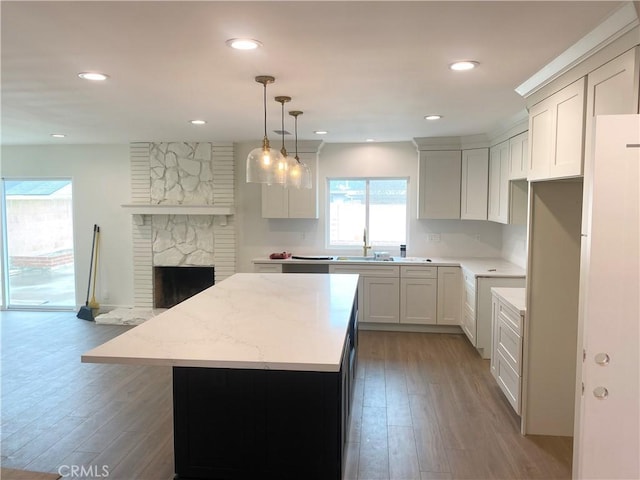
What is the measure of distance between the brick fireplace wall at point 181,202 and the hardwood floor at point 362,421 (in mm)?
1705

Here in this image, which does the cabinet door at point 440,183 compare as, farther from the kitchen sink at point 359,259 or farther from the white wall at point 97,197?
the white wall at point 97,197

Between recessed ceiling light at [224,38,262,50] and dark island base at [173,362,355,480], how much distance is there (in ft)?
5.62

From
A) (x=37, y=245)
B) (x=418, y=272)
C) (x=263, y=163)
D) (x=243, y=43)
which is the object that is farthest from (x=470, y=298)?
(x=37, y=245)

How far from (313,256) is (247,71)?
3.40m

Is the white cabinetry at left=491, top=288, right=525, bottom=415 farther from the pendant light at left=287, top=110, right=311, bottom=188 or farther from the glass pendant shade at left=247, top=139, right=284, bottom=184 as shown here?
the glass pendant shade at left=247, top=139, right=284, bottom=184

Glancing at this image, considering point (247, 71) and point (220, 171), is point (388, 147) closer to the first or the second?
point (220, 171)

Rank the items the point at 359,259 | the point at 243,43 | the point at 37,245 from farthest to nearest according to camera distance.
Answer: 1. the point at 37,245
2. the point at 359,259
3. the point at 243,43

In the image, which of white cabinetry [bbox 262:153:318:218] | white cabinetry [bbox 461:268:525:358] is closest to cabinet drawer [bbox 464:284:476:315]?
white cabinetry [bbox 461:268:525:358]

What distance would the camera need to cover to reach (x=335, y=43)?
2.19m

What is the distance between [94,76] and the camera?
2.78 meters

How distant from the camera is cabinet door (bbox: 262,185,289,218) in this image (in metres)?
5.68

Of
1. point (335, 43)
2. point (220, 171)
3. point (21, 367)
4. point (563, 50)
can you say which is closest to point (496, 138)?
point (563, 50)

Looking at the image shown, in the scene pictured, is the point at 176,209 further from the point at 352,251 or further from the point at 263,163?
the point at 263,163

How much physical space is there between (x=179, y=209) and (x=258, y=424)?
4.14m
